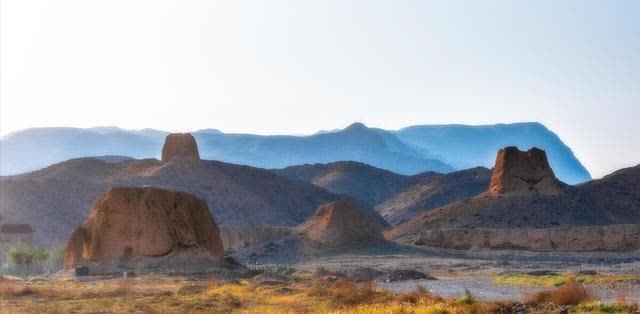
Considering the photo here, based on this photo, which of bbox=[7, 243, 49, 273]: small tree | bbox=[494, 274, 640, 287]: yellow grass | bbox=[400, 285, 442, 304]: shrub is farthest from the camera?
bbox=[7, 243, 49, 273]: small tree

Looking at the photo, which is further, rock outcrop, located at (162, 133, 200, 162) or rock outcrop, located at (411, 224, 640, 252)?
rock outcrop, located at (162, 133, 200, 162)

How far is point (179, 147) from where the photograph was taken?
127 m

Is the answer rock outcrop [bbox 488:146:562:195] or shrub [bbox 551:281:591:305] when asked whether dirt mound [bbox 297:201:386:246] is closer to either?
rock outcrop [bbox 488:146:562:195]

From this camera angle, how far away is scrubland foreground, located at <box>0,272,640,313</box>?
26.2m

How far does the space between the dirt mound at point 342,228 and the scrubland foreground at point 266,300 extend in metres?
39.4

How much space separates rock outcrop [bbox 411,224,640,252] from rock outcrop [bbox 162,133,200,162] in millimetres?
54371

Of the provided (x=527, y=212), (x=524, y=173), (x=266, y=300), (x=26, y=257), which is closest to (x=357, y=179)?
(x=524, y=173)

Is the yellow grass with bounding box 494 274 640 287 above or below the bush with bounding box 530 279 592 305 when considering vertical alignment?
below

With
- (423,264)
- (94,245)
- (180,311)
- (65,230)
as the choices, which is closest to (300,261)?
(423,264)

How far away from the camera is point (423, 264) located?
6700 centimetres

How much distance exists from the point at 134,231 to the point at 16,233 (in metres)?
43.2

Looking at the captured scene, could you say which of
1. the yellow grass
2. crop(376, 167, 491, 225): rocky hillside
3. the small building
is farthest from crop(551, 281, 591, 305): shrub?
crop(376, 167, 491, 225): rocky hillside

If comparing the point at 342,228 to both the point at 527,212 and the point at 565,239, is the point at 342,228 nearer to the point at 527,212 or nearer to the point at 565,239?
the point at 527,212

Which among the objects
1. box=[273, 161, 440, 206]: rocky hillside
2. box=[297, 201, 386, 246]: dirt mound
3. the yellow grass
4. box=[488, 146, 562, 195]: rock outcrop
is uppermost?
box=[273, 161, 440, 206]: rocky hillside
